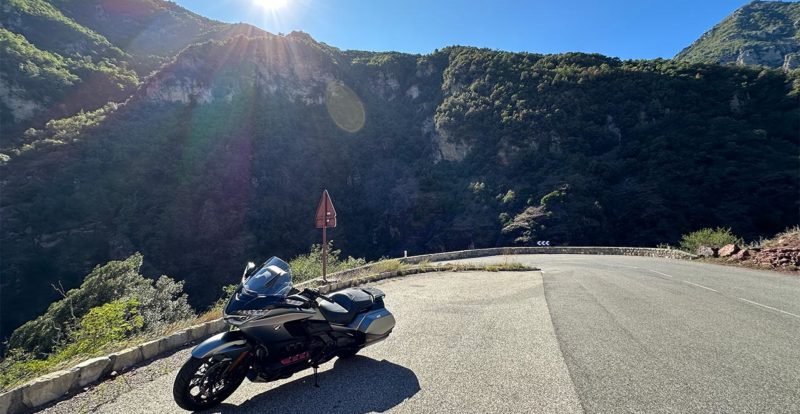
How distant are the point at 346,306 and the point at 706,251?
750 inches

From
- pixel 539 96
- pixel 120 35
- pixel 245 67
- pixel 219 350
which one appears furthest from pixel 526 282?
pixel 120 35

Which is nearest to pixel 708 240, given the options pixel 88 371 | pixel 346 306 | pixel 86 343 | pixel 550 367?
pixel 550 367

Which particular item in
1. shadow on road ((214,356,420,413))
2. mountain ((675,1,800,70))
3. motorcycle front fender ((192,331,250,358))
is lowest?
shadow on road ((214,356,420,413))

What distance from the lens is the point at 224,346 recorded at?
9.95 feet

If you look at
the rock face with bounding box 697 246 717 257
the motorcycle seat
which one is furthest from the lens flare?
the motorcycle seat

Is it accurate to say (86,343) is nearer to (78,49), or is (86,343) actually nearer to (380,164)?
(380,164)

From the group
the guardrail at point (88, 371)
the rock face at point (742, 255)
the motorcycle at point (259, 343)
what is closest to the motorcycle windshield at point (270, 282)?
the motorcycle at point (259, 343)

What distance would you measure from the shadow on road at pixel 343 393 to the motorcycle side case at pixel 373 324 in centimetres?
31

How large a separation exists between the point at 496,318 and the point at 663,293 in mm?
4689

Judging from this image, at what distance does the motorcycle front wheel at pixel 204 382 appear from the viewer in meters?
2.90

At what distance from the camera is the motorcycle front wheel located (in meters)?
2.90

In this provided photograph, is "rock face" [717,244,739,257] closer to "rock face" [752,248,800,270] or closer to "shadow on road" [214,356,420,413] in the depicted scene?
"rock face" [752,248,800,270]

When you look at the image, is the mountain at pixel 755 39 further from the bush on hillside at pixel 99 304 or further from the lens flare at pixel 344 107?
the bush on hillside at pixel 99 304

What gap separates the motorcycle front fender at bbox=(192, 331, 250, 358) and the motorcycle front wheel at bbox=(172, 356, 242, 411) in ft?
0.19
